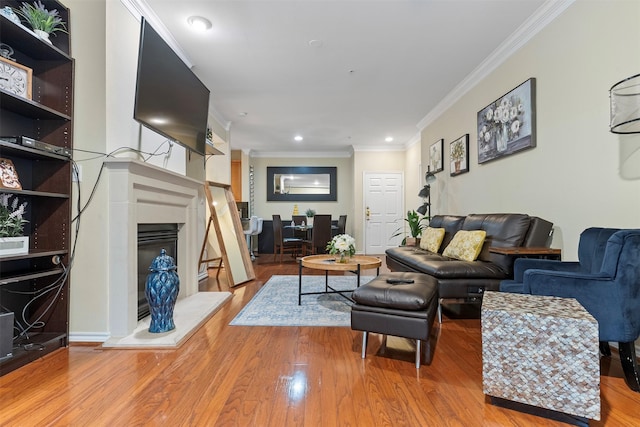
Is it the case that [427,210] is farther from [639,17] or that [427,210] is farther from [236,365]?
[236,365]

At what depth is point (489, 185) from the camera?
3500 millimetres

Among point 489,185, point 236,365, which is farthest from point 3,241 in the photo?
point 489,185

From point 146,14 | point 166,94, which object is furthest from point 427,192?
point 146,14

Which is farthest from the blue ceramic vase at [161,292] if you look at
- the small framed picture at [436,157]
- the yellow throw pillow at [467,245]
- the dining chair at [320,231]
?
the small framed picture at [436,157]

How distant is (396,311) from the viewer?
185cm

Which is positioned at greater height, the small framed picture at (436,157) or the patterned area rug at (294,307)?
the small framed picture at (436,157)

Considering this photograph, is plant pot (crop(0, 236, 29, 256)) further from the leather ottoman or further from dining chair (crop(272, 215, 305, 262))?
dining chair (crop(272, 215, 305, 262))

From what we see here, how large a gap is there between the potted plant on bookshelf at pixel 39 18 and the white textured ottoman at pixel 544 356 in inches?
121

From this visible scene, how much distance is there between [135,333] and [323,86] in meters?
3.37

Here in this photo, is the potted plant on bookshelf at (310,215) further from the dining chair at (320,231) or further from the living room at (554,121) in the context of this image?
the living room at (554,121)

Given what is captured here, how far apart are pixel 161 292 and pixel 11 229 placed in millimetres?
928

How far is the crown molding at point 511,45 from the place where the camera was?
2.44 metres

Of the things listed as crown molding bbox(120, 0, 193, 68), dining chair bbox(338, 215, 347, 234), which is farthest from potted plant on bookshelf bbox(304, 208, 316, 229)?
crown molding bbox(120, 0, 193, 68)

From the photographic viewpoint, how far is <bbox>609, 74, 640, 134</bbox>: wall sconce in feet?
5.57
